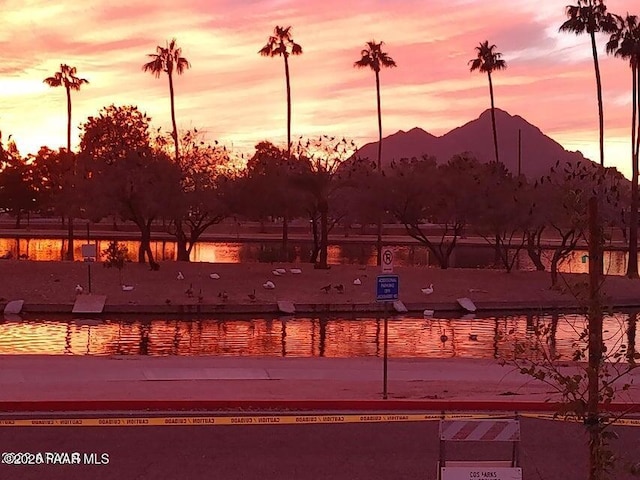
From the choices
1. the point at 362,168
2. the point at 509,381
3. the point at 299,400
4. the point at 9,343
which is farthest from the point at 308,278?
the point at 299,400

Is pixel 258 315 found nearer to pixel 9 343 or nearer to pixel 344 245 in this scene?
pixel 9 343

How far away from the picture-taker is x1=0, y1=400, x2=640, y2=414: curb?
42.4ft

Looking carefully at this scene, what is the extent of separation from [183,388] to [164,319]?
19271 millimetres

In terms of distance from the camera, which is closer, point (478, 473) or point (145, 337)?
point (478, 473)

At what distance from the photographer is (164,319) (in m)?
33.7

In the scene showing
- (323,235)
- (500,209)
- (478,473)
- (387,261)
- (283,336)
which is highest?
(500,209)

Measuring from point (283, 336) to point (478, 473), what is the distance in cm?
2214

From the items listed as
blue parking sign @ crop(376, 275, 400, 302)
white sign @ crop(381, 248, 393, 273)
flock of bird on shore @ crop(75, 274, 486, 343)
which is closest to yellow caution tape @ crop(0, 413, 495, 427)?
blue parking sign @ crop(376, 275, 400, 302)

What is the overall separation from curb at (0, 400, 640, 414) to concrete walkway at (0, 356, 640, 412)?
0.05ft

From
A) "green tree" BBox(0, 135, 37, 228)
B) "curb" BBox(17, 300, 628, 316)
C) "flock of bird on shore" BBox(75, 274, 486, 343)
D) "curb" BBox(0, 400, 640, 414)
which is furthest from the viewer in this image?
"green tree" BBox(0, 135, 37, 228)

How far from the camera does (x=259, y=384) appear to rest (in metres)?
15.5

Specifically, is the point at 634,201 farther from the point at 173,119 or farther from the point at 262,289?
the point at 173,119

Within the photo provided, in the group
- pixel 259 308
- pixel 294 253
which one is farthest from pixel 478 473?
pixel 294 253

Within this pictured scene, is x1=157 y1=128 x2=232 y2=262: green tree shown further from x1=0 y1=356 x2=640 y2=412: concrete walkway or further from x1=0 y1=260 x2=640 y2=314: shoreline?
x1=0 y1=356 x2=640 y2=412: concrete walkway
